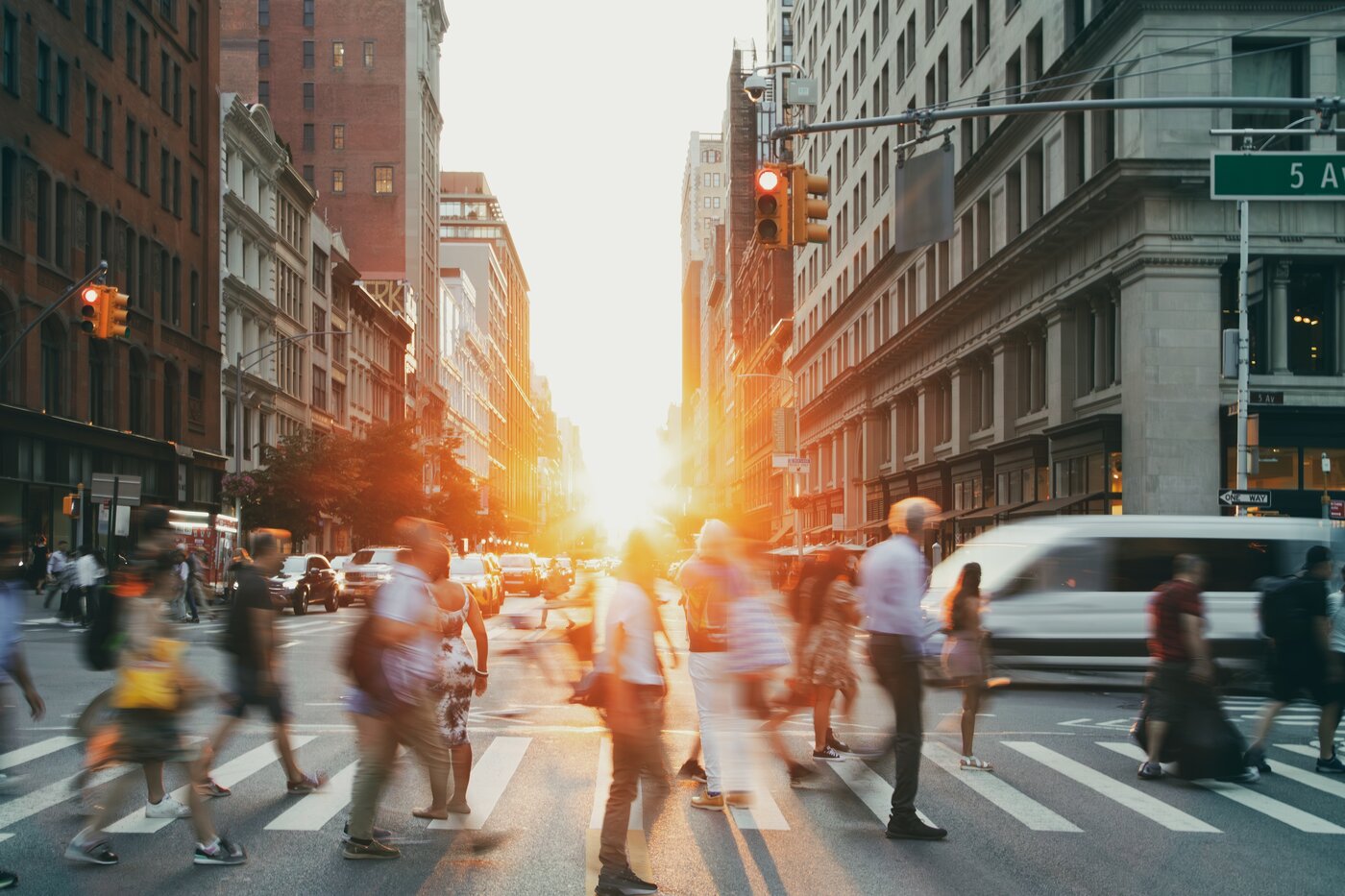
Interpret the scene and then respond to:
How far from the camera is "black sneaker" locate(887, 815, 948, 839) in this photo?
337 inches

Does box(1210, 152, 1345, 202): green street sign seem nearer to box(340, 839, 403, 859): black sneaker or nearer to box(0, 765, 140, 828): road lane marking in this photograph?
box(340, 839, 403, 859): black sneaker

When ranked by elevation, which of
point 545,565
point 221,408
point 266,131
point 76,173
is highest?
point 266,131

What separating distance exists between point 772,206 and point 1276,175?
507 centimetres

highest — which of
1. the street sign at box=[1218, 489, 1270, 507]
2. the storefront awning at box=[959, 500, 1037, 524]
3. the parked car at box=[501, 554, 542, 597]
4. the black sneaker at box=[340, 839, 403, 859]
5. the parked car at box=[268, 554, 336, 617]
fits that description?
the street sign at box=[1218, 489, 1270, 507]

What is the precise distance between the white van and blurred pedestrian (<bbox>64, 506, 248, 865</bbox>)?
12497mm

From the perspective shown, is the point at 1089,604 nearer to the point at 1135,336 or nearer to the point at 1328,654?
the point at 1328,654

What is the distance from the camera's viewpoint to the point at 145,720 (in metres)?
7.55

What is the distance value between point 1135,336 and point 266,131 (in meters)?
44.3

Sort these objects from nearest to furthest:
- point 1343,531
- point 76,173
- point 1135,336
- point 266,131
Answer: point 1343,531, point 1135,336, point 76,173, point 266,131

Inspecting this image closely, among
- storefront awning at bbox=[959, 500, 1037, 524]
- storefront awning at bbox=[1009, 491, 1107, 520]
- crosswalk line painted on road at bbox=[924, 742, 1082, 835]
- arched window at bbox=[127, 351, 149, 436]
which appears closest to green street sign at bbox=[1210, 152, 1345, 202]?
crosswalk line painted on road at bbox=[924, 742, 1082, 835]

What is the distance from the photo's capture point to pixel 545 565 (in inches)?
2504

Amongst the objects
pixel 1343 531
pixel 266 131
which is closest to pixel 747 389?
pixel 266 131

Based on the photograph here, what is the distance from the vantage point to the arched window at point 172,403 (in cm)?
4759

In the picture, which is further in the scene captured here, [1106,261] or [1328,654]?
[1106,261]
